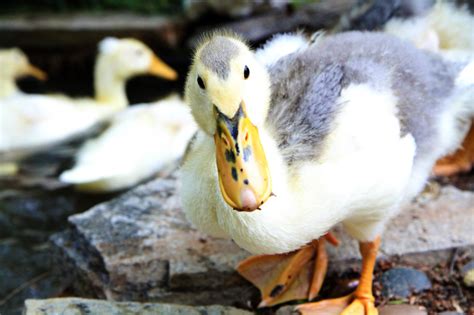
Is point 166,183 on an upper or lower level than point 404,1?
lower

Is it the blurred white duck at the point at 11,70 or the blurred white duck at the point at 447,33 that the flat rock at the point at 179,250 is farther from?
the blurred white duck at the point at 11,70

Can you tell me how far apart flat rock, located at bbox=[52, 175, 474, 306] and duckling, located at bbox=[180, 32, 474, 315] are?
0.14 meters

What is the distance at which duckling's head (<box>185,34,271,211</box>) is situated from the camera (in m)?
1.97

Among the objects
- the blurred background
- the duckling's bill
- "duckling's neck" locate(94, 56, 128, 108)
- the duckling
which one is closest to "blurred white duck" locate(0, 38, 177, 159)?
"duckling's neck" locate(94, 56, 128, 108)

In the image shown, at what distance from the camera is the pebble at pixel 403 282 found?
2.70 metres

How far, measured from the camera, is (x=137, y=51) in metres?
6.02

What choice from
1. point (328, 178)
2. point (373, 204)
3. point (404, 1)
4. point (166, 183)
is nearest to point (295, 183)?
point (328, 178)

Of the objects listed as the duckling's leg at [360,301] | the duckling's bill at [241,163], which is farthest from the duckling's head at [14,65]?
the duckling's bill at [241,163]

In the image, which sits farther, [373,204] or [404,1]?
[404,1]

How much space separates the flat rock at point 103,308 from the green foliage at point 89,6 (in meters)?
5.36

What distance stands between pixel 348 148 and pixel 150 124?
2.83 metres

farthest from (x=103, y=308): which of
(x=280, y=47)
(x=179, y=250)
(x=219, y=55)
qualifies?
(x=280, y=47)

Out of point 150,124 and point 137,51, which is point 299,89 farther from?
point 137,51

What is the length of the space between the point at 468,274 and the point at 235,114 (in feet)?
4.02
